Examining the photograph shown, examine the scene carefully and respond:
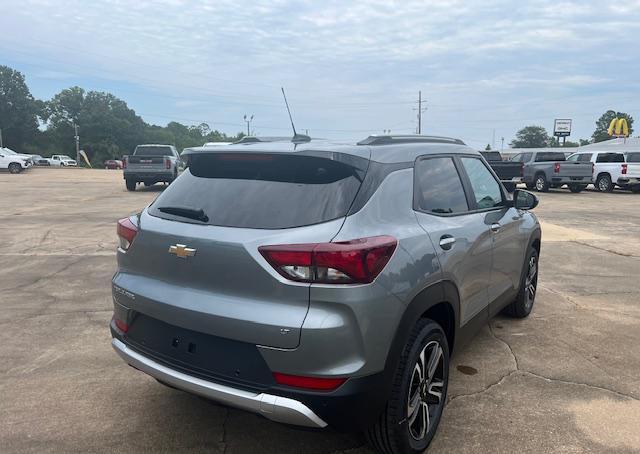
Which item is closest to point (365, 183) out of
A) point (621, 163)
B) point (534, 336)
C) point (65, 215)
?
point (534, 336)

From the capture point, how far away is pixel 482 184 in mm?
4098

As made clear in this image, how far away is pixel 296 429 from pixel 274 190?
120 cm

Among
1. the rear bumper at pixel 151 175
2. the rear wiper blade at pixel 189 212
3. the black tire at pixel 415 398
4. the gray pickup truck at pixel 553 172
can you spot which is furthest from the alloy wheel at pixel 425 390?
the gray pickup truck at pixel 553 172

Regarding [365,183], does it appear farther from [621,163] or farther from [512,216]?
[621,163]

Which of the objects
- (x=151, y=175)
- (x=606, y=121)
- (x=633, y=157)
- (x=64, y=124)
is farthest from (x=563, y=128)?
(x=64, y=124)

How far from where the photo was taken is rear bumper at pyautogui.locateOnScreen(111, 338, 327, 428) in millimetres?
2361

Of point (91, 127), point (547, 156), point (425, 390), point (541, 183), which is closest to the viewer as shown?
point (425, 390)

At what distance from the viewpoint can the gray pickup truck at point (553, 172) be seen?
75.3ft

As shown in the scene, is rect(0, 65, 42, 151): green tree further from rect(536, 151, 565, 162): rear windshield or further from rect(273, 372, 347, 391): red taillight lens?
rect(273, 372, 347, 391): red taillight lens

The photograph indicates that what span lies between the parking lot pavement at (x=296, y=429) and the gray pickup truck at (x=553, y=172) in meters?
17.5

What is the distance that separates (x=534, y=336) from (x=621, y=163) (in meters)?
22.6

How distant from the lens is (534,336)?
15.6ft

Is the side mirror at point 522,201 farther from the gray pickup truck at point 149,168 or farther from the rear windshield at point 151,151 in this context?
the rear windshield at point 151,151

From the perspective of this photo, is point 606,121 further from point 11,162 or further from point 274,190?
point 274,190
